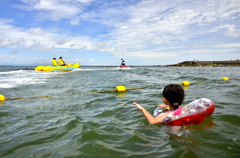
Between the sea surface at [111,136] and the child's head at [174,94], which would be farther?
the child's head at [174,94]

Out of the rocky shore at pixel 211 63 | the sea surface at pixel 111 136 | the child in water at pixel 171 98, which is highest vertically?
the rocky shore at pixel 211 63

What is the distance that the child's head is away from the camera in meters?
3.12

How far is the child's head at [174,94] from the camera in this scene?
3.12 m

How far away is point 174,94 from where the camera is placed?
3.14 meters

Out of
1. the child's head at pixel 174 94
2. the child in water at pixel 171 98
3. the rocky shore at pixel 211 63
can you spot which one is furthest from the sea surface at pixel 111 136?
the rocky shore at pixel 211 63

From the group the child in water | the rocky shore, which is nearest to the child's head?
the child in water

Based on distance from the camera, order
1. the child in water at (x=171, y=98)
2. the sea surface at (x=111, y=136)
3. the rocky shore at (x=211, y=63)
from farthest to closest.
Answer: the rocky shore at (x=211, y=63) < the child in water at (x=171, y=98) < the sea surface at (x=111, y=136)

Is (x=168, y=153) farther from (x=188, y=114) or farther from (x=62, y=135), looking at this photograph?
(x=62, y=135)

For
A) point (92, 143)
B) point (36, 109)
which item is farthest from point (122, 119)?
point (36, 109)

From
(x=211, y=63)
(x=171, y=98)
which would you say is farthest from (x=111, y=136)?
(x=211, y=63)

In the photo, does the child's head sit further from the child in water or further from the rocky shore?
the rocky shore

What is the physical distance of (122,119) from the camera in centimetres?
412

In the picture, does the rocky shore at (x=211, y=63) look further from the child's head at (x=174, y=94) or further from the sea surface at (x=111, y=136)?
the child's head at (x=174, y=94)

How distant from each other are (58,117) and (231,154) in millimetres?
3804
